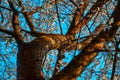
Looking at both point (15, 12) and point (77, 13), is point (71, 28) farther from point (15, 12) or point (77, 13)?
point (15, 12)

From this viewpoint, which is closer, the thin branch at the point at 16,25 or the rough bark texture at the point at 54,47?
the rough bark texture at the point at 54,47

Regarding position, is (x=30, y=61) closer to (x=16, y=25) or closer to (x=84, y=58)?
(x=84, y=58)

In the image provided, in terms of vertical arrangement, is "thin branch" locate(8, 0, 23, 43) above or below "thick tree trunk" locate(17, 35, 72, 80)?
above

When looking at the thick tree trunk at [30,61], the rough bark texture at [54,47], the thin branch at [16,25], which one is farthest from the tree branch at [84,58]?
the thin branch at [16,25]

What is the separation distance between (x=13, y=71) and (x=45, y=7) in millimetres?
2176

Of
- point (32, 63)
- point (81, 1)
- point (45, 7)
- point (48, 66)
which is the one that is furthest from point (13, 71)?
point (32, 63)

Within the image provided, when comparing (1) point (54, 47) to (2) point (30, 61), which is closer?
(2) point (30, 61)

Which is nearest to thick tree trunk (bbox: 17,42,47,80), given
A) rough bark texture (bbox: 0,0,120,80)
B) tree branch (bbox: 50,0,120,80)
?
rough bark texture (bbox: 0,0,120,80)

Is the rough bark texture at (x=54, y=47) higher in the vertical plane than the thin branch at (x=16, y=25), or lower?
lower

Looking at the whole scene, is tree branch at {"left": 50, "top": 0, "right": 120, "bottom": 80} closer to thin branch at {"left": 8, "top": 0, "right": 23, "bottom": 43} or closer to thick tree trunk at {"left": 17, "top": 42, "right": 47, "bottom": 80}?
thick tree trunk at {"left": 17, "top": 42, "right": 47, "bottom": 80}

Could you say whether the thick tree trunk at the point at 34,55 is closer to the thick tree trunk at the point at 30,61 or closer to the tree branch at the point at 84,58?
the thick tree trunk at the point at 30,61

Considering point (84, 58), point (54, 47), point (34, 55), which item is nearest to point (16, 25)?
point (54, 47)

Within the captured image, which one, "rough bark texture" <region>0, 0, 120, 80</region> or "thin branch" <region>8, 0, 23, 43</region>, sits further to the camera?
"thin branch" <region>8, 0, 23, 43</region>

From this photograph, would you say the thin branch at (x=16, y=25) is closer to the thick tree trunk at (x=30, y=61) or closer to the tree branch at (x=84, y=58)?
the thick tree trunk at (x=30, y=61)
